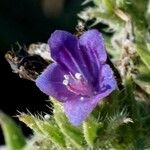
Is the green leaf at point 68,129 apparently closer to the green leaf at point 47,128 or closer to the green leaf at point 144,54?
the green leaf at point 47,128

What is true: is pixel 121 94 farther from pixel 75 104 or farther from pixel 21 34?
pixel 21 34

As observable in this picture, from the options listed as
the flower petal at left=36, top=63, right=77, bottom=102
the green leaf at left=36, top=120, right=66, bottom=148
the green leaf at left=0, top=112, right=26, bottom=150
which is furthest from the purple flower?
the green leaf at left=0, top=112, right=26, bottom=150

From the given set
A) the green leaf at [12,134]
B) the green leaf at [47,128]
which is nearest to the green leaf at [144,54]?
the green leaf at [47,128]

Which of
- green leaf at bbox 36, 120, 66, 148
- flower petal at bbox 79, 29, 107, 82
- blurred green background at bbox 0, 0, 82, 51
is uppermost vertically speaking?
flower petal at bbox 79, 29, 107, 82

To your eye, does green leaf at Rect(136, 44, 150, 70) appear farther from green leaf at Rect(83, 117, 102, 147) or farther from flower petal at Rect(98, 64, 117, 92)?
green leaf at Rect(83, 117, 102, 147)

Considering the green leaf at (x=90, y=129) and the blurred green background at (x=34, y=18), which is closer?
the green leaf at (x=90, y=129)

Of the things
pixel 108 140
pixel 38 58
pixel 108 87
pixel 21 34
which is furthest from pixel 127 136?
pixel 21 34
